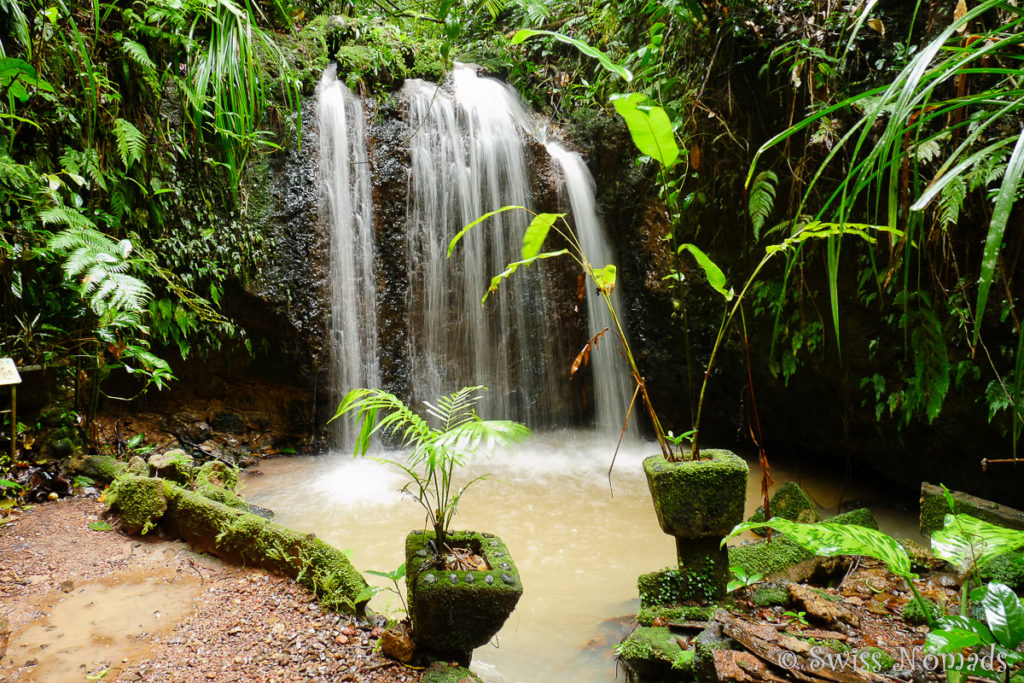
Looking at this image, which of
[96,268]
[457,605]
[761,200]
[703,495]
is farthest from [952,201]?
[96,268]

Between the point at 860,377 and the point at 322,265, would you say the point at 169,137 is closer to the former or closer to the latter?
the point at 322,265

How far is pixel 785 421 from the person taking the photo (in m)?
5.60

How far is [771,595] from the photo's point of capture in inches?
85.8

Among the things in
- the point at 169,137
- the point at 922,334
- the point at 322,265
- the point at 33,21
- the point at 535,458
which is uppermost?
the point at 33,21

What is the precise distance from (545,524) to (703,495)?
2.10m

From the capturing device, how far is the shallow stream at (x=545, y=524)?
248cm

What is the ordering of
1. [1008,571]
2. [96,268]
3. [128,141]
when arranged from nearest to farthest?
[1008,571]
[96,268]
[128,141]

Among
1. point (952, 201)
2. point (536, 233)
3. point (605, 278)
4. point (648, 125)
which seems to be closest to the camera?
point (648, 125)

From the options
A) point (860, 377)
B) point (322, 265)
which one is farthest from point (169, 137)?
point (860, 377)

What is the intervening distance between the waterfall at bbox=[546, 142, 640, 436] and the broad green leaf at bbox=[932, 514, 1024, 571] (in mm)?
5141

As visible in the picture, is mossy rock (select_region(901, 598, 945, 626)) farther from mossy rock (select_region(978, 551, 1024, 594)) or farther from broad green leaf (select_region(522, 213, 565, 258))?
broad green leaf (select_region(522, 213, 565, 258))

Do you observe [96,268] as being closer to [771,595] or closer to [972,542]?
[771,595]

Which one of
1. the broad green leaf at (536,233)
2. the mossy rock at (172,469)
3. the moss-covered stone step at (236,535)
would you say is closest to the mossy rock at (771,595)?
the moss-covered stone step at (236,535)

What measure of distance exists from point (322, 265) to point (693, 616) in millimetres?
4958
